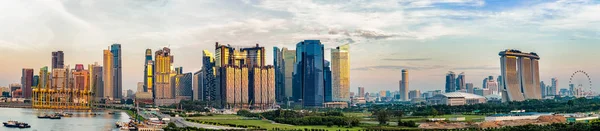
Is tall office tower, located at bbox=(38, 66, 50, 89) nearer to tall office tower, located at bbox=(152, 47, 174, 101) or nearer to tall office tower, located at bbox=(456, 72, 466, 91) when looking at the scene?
tall office tower, located at bbox=(152, 47, 174, 101)

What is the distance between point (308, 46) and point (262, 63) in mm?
5650

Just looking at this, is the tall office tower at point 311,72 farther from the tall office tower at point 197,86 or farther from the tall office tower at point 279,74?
the tall office tower at point 197,86

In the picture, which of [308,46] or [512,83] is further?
[308,46]

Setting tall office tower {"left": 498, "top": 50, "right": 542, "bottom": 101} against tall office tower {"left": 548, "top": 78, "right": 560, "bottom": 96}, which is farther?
tall office tower {"left": 548, "top": 78, "right": 560, "bottom": 96}

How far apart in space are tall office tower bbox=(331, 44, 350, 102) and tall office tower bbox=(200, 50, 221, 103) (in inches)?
575

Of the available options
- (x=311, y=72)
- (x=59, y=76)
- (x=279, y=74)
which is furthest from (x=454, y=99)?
(x=59, y=76)

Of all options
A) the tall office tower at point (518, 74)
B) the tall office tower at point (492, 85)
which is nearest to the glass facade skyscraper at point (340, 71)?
the tall office tower at point (518, 74)

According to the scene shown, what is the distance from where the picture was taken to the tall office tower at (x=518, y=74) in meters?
61.1

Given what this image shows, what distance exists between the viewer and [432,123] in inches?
1271

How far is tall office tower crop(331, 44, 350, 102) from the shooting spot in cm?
7662

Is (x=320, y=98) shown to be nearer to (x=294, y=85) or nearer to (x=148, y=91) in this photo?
(x=294, y=85)

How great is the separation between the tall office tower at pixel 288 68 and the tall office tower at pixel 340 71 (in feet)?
16.4

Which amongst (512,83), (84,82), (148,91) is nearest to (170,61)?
(148,91)

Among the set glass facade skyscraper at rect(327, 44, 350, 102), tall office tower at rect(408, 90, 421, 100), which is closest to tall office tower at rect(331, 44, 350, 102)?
glass facade skyscraper at rect(327, 44, 350, 102)
